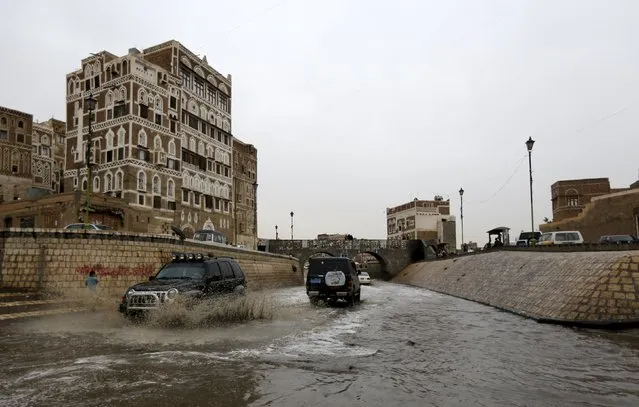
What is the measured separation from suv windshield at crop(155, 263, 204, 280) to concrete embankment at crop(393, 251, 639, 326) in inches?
450

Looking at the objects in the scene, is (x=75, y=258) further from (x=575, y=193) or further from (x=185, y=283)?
(x=575, y=193)

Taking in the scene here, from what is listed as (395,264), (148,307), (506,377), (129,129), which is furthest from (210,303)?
(395,264)

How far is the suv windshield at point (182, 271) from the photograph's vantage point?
43.2 ft

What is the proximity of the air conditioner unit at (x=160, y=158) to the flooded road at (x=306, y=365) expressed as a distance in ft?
129

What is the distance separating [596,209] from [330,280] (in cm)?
3705

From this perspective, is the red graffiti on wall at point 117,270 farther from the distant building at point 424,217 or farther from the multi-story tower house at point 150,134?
the distant building at point 424,217

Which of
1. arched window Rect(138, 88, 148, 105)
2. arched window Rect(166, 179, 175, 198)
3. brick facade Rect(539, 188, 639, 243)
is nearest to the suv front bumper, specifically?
brick facade Rect(539, 188, 639, 243)

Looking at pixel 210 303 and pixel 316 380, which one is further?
pixel 210 303

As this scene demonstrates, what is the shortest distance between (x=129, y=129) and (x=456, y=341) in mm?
44928

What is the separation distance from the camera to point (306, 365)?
825 centimetres

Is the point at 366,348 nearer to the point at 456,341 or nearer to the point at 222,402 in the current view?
the point at 456,341

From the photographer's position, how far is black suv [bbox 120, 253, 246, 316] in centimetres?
1159

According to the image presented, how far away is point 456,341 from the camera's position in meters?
11.9

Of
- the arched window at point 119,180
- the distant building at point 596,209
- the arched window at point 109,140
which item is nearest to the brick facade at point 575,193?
the distant building at point 596,209
